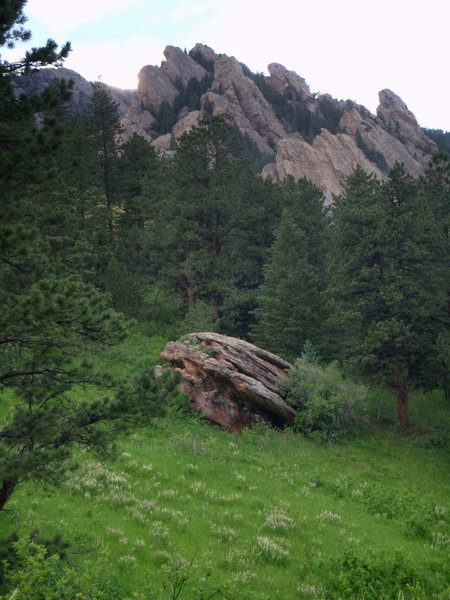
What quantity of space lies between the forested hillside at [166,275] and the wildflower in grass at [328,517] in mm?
80

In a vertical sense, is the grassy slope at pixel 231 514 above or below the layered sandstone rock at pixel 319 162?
below

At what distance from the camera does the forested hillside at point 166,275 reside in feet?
23.1

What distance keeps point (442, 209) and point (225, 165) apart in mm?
17655

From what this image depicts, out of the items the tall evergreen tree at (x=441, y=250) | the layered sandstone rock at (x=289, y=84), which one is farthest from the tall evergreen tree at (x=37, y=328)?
the layered sandstone rock at (x=289, y=84)

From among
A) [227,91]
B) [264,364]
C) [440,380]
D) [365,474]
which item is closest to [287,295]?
[264,364]

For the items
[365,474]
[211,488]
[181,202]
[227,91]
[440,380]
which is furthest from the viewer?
[227,91]

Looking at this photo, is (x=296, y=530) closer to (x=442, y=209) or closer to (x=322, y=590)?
(x=322, y=590)

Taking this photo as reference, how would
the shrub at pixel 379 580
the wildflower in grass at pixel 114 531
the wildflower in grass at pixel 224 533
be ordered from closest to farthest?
the shrub at pixel 379 580 → the wildflower in grass at pixel 114 531 → the wildflower in grass at pixel 224 533

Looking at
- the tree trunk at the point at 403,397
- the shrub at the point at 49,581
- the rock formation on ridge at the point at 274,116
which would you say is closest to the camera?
the shrub at the point at 49,581

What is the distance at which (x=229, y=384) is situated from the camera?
22.0 m

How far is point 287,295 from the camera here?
3253 cm

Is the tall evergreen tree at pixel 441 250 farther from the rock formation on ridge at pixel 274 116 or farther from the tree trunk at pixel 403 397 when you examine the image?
the rock formation on ridge at pixel 274 116

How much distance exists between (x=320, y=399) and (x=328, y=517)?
11.5 meters

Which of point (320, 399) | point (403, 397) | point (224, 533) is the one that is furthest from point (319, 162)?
point (224, 533)
